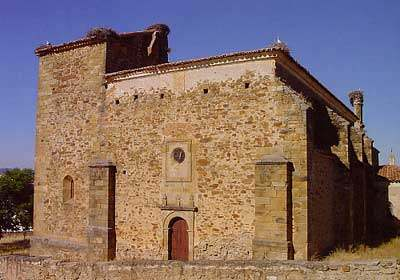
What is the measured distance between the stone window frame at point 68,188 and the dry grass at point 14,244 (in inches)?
285

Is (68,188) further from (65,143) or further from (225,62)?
(225,62)

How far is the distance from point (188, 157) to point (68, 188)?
6.11 meters

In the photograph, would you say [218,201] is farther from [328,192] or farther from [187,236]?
[328,192]

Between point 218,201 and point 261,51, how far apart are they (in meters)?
4.92

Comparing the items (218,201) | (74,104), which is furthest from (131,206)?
(74,104)

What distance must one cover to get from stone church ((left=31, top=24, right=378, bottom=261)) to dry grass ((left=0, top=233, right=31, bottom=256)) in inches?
248

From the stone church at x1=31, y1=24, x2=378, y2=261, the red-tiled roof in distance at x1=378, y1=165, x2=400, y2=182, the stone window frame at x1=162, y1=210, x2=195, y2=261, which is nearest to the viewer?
the stone church at x1=31, y1=24, x2=378, y2=261

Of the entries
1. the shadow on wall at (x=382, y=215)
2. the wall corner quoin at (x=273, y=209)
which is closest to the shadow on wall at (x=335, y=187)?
the wall corner quoin at (x=273, y=209)

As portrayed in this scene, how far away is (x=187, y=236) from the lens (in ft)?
47.7

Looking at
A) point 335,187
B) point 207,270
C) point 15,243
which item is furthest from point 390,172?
point 15,243

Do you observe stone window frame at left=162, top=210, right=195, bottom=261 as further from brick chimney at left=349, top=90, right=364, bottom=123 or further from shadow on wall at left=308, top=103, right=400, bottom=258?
brick chimney at left=349, top=90, right=364, bottom=123

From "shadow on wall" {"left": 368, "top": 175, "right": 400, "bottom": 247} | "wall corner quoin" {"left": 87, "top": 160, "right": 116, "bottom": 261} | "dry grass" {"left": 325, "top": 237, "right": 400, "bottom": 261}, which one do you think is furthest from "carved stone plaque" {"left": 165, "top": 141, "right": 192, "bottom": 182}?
"shadow on wall" {"left": 368, "top": 175, "right": 400, "bottom": 247}

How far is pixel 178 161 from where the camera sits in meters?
14.8

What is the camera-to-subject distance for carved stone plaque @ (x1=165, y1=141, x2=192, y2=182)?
14.6 meters
